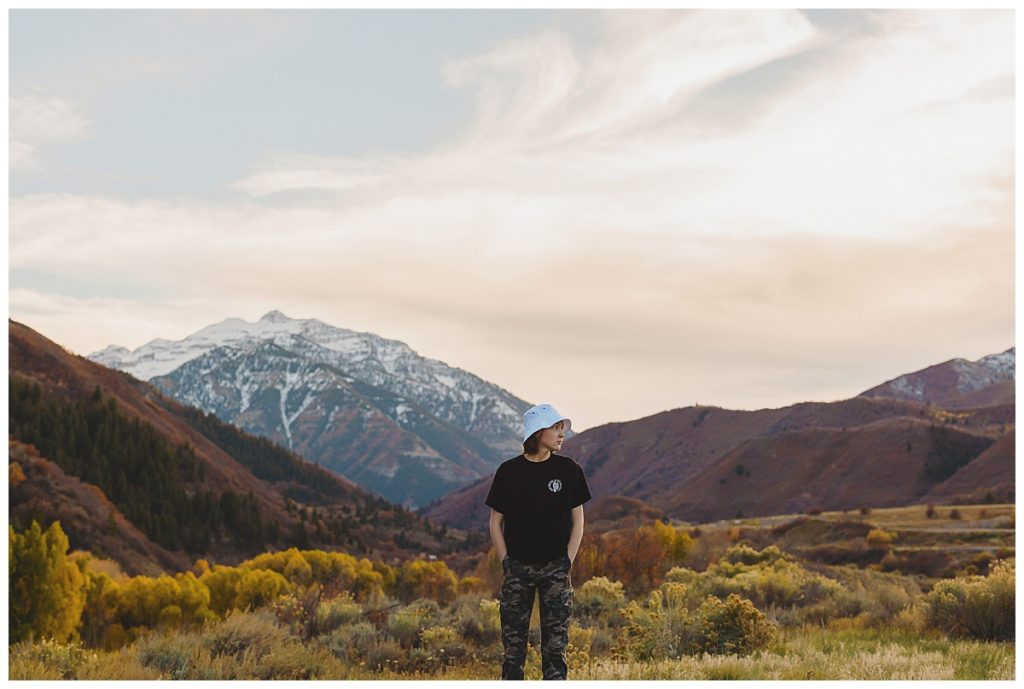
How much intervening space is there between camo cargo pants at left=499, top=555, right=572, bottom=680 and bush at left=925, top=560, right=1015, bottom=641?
851cm

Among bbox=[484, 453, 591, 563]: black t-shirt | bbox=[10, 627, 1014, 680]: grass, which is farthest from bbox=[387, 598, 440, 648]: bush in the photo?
bbox=[484, 453, 591, 563]: black t-shirt

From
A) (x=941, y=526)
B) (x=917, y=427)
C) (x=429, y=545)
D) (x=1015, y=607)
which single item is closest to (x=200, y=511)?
(x=429, y=545)

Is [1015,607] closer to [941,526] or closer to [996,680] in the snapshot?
[996,680]

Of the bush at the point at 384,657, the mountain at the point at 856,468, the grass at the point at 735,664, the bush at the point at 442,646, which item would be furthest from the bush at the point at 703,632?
the mountain at the point at 856,468

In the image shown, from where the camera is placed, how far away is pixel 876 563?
45.4 meters

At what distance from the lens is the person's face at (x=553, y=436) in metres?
7.20

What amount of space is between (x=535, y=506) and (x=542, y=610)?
87 centimetres

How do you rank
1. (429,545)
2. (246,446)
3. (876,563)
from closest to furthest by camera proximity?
1. (876,563)
2. (429,545)
3. (246,446)

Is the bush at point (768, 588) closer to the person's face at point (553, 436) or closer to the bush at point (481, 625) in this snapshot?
the bush at point (481, 625)

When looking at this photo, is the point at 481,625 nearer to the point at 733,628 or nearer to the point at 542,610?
the point at 733,628

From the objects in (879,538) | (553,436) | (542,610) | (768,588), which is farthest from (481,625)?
(879,538)

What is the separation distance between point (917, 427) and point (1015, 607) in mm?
157258

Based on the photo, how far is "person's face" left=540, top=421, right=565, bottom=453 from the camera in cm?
720

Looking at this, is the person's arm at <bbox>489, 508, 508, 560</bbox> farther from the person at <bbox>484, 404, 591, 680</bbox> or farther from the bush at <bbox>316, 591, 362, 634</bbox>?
the bush at <bbox>316, 591, 362, 634</bbox>
